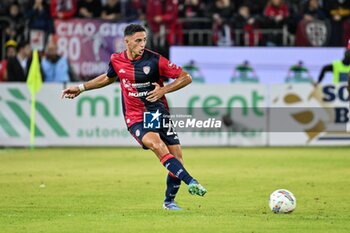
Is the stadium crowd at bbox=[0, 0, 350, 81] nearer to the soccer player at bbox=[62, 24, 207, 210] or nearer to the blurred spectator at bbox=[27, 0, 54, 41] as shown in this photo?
the blurred spectator at bbox=[27, 0, 54, 41]

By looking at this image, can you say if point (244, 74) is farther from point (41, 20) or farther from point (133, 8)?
point (41, 20)

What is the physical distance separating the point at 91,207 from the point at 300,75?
1557 cm

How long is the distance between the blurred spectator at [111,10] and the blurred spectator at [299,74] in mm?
5465

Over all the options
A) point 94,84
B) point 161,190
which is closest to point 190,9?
point 161,190

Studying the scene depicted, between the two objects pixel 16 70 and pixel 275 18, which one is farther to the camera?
pixel 275 18

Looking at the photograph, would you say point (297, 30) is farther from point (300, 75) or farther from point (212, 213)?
point (212, 213)

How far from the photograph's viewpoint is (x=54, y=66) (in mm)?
27406

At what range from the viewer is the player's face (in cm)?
1248

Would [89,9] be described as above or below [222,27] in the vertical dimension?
above

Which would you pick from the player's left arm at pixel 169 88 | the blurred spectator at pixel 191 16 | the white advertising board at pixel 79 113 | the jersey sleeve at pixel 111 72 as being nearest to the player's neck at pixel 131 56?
the jersey sleeve at pixel 111 72

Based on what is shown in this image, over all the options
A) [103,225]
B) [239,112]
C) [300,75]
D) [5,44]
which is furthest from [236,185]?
[5,44]

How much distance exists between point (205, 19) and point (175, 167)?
58.2 ft

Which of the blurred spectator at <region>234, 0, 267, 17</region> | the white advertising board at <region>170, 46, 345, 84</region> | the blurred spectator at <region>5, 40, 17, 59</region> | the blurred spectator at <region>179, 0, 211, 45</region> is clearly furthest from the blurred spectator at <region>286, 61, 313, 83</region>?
the blurred spectator at <region>5, 40, 17, 59</region>

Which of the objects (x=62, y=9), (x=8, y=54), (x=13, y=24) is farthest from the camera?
(x=13, y=24)
